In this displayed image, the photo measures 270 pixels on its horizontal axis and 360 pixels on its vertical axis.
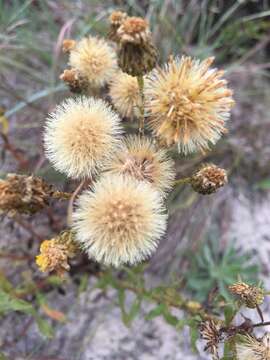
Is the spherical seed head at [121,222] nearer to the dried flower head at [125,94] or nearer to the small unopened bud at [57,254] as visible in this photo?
the small unopened bud at [57,254]

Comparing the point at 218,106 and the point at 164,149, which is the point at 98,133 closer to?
the point at 164,149

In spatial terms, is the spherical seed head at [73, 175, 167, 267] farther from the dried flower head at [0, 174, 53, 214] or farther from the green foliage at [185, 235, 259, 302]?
the green foliage at [185, 235, 259, 302]

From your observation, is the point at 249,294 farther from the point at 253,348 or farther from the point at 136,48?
the point at 136,48

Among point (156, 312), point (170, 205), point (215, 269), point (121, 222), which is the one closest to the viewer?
point (121, 222)

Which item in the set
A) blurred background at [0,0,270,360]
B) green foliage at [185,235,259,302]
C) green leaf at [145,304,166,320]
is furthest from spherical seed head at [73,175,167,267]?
green foliage at [185,235,259,302]

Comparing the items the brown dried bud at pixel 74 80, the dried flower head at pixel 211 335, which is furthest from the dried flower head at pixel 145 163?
the dried flower head at pixel 211 335

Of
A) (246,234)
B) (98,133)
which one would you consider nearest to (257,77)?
(246,234)

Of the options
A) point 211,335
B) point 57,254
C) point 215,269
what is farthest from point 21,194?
point 215,269
